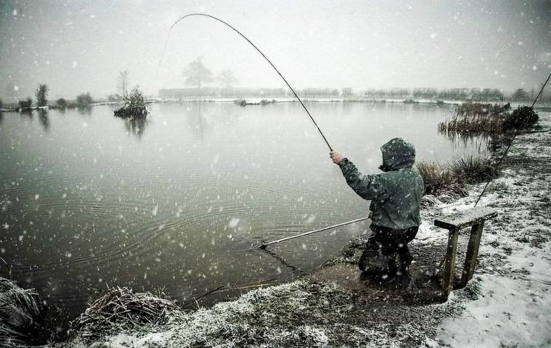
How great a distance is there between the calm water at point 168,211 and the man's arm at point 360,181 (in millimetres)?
2274

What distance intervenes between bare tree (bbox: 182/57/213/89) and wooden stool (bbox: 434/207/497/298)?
98789 millimetres

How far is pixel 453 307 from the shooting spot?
3451mm

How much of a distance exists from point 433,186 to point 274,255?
524 centimetres

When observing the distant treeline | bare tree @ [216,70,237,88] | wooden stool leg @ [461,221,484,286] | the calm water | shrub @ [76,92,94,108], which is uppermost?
bare tree @ [216,70,237,88]

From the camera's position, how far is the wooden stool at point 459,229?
10.5 feet

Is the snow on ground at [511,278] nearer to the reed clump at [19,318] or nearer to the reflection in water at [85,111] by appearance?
the reed clump at [19,318]

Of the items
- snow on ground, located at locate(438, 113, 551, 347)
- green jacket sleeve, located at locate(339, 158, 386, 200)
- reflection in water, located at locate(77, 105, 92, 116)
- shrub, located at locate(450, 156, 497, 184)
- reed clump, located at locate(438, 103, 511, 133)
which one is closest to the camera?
snow on ground, located at locate(438, 113, 551, 347)

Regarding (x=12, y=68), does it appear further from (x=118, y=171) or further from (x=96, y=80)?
(x=118, y=171)

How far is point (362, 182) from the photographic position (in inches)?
135

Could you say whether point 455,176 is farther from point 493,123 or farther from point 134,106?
point 134,106

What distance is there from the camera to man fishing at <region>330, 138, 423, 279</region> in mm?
3477

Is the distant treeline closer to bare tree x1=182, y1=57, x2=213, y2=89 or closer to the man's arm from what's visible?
bare tree x1=182, y1=57, x2=213, y2=89

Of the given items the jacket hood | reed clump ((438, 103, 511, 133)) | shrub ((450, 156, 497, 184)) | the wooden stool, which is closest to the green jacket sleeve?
the jacket hood

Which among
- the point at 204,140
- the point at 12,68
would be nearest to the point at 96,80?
the point at 12,68
